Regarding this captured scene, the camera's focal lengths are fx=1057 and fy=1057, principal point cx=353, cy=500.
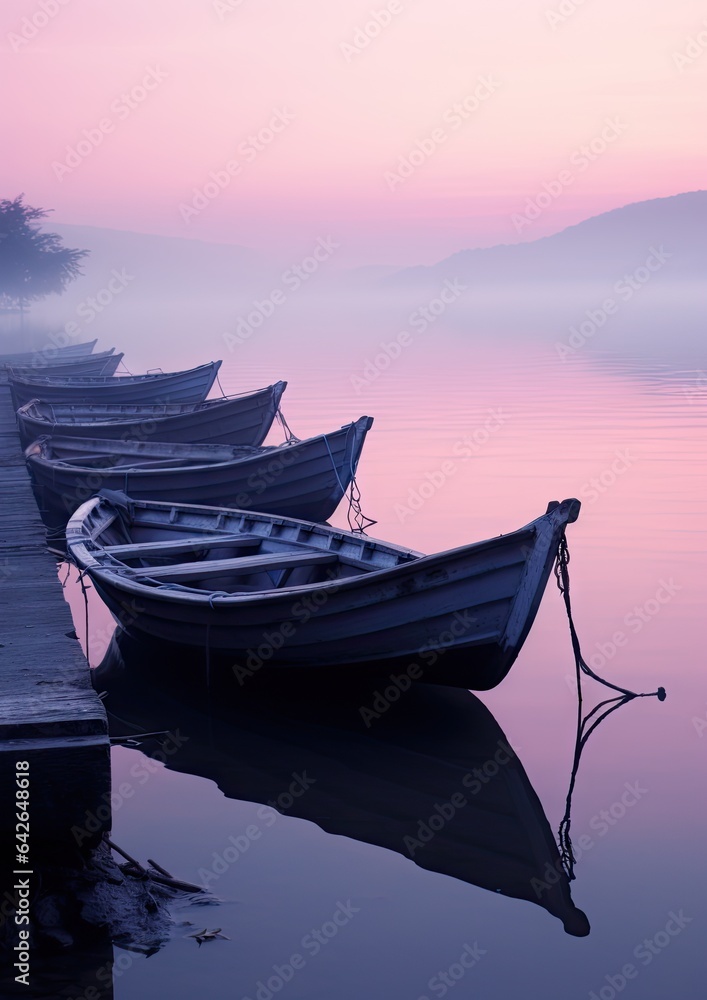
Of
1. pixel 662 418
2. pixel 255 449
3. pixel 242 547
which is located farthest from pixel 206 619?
pixel 662 418

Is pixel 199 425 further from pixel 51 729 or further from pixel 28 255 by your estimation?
pixel 28 255

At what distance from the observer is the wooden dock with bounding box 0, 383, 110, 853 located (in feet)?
16.0

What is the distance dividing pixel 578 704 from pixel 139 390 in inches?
684

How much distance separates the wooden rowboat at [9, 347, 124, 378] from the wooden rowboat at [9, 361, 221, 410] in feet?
23.2

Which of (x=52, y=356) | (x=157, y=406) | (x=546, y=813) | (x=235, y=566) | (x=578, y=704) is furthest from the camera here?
(x=52, y=356)

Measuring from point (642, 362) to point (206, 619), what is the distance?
39125 mm

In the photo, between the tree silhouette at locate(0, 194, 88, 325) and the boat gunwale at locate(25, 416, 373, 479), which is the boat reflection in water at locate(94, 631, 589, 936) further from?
the tree silhouette at locate(0, 194, 88, 325)

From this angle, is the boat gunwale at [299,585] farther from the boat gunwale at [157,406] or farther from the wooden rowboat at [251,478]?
the boat gunwale at [157,406]

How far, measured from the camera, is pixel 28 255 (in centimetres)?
9894

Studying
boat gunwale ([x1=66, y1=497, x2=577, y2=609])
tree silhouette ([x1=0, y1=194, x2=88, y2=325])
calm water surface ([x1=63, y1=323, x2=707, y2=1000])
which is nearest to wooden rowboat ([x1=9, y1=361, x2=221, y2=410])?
calm water surface ([x1=63, y1=323, x2=707, y2=1000])

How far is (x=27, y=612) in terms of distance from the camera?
7781 millimetres

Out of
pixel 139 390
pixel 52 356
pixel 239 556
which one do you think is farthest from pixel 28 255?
pixel 239 556

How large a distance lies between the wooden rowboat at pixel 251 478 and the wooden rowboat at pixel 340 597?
414cm

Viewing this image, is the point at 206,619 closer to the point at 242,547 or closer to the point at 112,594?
the point at 112,594
